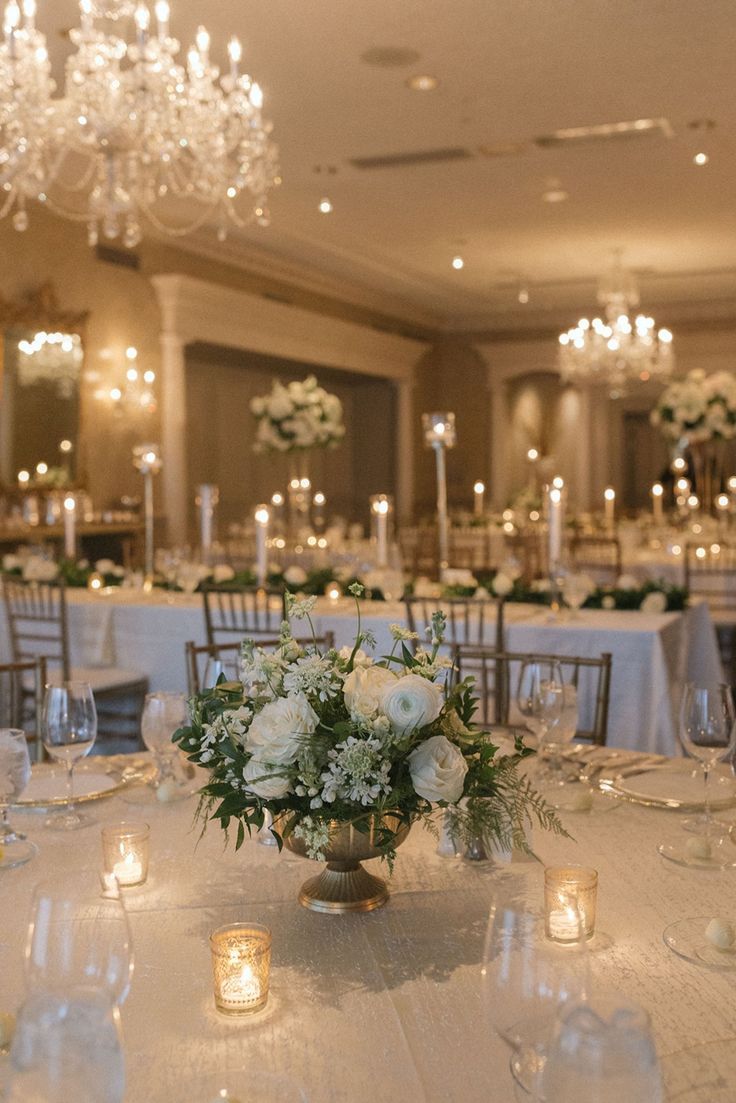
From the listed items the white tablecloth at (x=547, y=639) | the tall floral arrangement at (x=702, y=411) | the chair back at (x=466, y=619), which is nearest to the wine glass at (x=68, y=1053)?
the white tablecloth at (x=547, y=639)

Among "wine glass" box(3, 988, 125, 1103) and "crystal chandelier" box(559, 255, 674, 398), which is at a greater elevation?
"crystal chandelier" box(559, 255, 674, 398)

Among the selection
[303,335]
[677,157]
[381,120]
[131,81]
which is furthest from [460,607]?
[303,335]

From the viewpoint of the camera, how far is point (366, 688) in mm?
1488

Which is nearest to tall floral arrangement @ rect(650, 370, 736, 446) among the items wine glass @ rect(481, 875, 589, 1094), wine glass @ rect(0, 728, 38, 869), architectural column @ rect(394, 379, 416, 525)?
architectural column @ rect(394, 379, 416, 525)

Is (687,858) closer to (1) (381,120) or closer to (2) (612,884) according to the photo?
(2) (612,884)

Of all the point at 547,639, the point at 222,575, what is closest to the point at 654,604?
the point at 547,639

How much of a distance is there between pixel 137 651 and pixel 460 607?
149 centimetres

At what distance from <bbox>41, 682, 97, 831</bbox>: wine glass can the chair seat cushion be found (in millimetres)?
2767

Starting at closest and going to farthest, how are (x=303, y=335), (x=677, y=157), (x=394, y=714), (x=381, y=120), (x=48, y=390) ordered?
(x=394, y=714)
(x=381, y=120)
(x=677, y=157)
(x=48, y=390)
(x=303, y=335)

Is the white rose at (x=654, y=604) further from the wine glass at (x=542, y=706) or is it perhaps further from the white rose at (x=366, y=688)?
the white rose at (x=366, y=688)

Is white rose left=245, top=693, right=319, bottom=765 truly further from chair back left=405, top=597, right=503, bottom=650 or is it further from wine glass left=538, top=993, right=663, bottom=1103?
chair back left=405, top=597, right=503, bottom=650

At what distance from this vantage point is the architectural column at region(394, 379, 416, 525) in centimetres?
1488

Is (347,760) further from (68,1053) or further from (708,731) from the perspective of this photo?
(708,731)

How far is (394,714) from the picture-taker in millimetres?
1444
